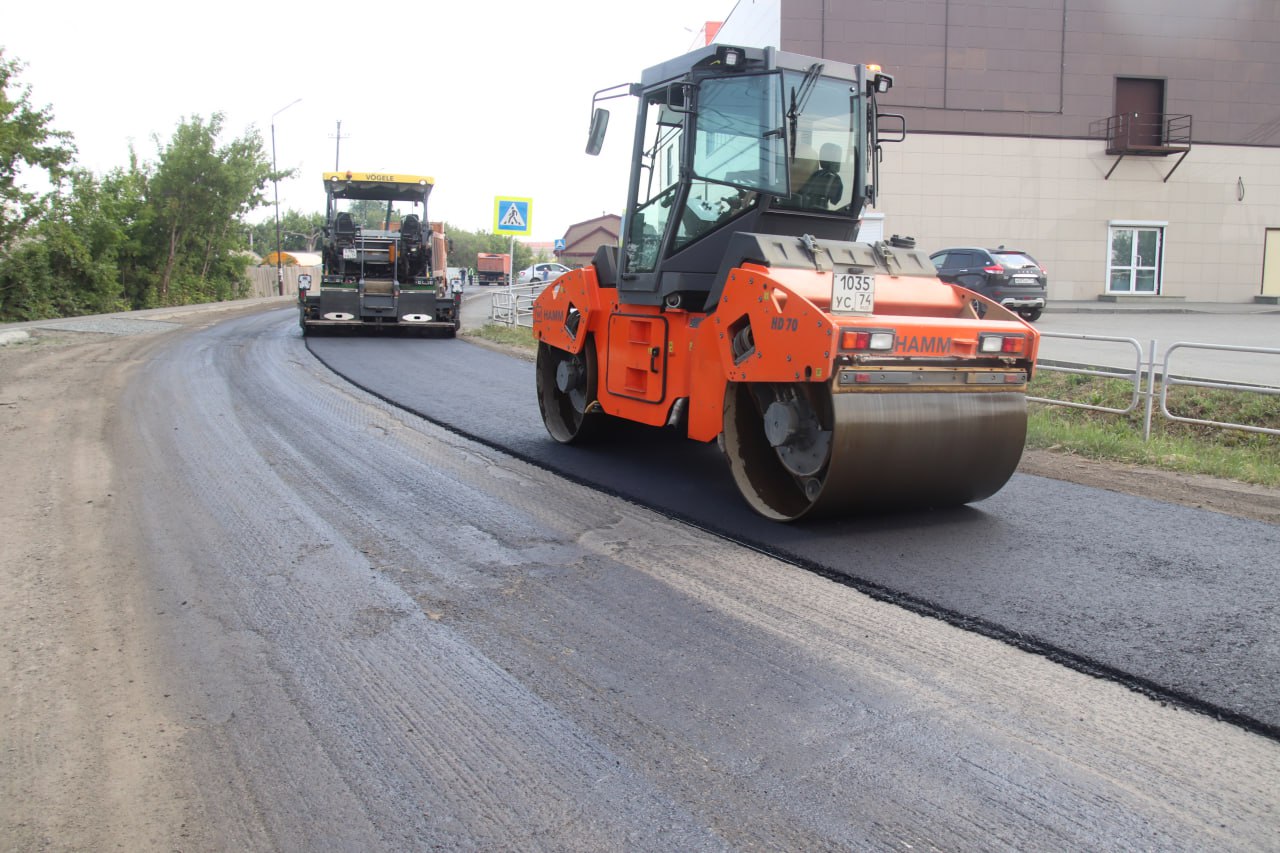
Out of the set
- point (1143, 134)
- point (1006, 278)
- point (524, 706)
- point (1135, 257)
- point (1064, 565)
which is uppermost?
point (1143, 134)

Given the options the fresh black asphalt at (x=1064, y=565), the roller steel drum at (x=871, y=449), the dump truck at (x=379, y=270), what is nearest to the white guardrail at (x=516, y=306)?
the dump truck at (x=379, y=270)

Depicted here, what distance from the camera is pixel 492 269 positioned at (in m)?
72.7

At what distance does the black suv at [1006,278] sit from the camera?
19.4 metres

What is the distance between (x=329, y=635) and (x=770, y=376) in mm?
2661

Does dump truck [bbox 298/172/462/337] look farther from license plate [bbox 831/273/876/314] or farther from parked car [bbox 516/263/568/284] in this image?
parked car [bbox 516/263/568/284]

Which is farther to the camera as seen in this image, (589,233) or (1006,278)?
(589,233)

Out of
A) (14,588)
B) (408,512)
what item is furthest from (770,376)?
(14,588)

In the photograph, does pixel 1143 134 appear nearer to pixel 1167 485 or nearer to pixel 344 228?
pixel 344 228

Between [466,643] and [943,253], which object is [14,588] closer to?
[466,643]

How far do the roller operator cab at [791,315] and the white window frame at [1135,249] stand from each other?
85.2 feet

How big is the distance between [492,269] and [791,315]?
6927cm

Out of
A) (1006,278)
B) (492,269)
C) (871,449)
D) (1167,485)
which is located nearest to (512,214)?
(1006,278)

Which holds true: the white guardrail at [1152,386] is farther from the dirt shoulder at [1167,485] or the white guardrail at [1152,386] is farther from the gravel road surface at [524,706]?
the gravel road surface at [524,706]

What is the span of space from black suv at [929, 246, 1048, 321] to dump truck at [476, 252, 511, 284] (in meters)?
54.4
